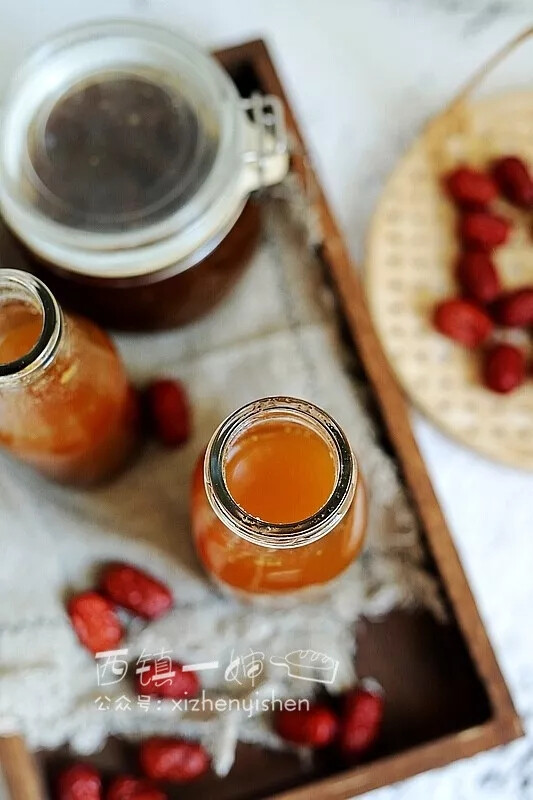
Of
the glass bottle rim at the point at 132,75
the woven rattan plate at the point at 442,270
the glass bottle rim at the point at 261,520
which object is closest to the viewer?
the glass bottle rim at the point at 261,520

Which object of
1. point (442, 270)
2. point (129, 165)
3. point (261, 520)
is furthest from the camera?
point (442, 270)

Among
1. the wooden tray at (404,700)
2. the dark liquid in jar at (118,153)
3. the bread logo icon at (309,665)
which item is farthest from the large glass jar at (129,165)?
the bread logo icon at (309,665)

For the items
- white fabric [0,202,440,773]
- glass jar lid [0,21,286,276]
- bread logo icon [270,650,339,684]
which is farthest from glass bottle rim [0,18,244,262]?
bread logo icon [270,650,339,684]

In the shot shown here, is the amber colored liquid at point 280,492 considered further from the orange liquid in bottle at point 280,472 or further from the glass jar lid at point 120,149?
the glass jar lid at point 120,149

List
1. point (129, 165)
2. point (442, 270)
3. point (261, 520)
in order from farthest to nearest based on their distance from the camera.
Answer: point (442, 270)
point (129, 165)
point (261, 520)

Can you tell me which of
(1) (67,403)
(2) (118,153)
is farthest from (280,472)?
(2) (118,153)

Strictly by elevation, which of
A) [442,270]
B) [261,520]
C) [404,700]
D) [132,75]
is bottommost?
[404,700]

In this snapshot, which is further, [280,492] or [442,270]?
[442,270]

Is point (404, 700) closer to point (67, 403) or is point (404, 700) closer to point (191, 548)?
point (191, 548)
